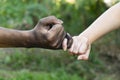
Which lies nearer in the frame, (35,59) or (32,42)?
(32,42)

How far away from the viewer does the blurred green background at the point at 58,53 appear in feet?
15.1

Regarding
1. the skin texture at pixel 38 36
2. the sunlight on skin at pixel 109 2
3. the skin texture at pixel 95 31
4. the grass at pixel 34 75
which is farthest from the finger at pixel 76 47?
the sunlight on skin at pixel 109 2

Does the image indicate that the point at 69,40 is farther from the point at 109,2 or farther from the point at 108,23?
the point at 109,2

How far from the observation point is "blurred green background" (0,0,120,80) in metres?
4.60

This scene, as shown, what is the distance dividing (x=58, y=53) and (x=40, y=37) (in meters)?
2.94

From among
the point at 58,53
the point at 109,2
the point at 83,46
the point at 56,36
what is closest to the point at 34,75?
the point at 58,53

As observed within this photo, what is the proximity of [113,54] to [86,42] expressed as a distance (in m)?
2.82

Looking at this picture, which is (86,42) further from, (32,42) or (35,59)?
(35,59)

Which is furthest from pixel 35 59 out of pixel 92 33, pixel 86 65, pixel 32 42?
pixel 32 42

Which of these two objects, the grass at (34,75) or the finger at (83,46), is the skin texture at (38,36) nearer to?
the finger at (83,46)

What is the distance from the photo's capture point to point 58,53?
16.9 feet

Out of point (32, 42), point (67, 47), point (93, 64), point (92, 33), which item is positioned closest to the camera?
point (32, 42)

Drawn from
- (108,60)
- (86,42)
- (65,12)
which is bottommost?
(108,60)

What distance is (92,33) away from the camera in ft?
8.48
